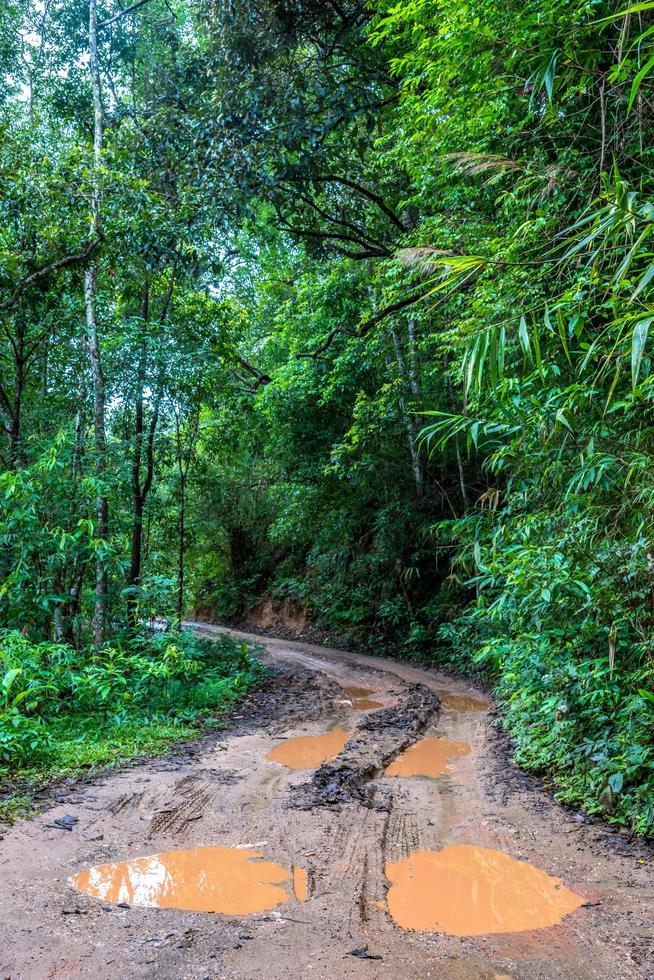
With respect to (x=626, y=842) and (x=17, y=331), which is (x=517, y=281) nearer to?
(x=626, y=842)

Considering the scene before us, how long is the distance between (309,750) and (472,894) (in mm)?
3090

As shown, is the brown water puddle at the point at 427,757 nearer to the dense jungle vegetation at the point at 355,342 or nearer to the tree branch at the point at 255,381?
the dense jungle vegetation at the point at 355,342

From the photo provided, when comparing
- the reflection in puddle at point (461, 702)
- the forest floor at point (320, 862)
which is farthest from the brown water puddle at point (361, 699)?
the forest floor at point (320, 862)

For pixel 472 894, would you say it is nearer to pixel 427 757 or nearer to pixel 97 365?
pixel 427 757

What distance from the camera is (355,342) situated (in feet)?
44.0

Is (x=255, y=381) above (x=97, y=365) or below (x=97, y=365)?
above

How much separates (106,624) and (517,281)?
6.75 meters

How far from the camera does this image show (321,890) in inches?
123

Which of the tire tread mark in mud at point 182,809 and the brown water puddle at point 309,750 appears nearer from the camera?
the tire tread mark in mud at point 182,809

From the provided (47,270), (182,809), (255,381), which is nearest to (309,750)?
(182,809)

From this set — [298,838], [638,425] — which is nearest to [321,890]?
[298,838]

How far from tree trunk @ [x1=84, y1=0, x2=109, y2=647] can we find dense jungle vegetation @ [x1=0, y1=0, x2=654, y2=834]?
0.14 feet

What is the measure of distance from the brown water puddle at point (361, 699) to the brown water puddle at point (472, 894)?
181 inches

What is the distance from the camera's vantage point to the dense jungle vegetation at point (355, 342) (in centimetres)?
421
